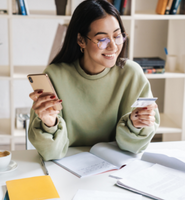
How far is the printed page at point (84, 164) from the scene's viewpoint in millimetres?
1112

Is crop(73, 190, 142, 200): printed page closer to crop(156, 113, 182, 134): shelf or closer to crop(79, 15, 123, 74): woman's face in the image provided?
crop(79, 15, 123, 74): woman's face

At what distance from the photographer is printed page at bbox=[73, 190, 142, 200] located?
0.93m

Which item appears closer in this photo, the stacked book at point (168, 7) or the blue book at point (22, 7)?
the blue book at point (22, 7)

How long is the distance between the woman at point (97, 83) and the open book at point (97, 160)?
1.8 inches

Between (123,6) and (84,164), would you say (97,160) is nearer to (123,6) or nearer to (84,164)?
(84,164)

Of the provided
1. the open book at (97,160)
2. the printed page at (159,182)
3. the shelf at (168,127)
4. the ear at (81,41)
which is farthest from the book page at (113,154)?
the shelf at (168,127)

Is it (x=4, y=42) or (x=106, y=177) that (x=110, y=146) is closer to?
(x=106, y=177)

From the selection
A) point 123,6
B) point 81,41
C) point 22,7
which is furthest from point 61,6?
point 81,41

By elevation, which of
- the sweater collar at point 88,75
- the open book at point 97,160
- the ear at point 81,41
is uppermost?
the ear at point 81,41

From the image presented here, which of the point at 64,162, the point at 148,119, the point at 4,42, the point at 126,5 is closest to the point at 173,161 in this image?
the point at 148,119

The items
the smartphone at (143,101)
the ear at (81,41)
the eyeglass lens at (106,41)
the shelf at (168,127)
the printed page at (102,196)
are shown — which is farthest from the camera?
the shelf at (168,127)

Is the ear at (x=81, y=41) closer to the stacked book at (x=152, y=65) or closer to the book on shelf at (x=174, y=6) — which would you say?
the stacked book at (x=152, y=65)

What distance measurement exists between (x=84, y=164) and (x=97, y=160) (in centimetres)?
6

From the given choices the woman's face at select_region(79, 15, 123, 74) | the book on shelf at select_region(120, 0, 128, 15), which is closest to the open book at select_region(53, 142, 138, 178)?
the woman's face at select_region(79, 15, 123, 74)
